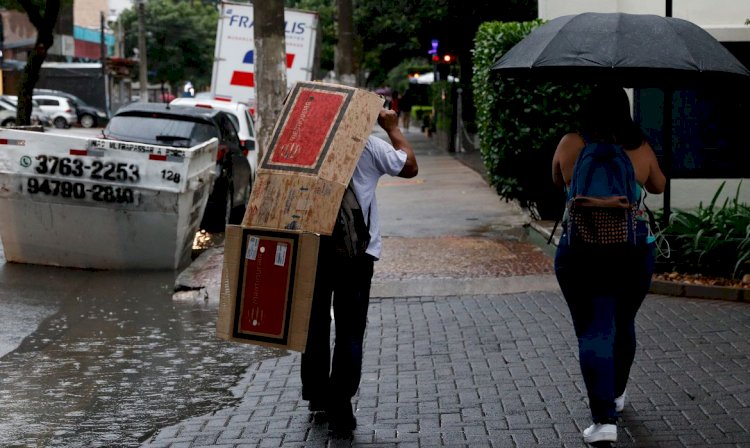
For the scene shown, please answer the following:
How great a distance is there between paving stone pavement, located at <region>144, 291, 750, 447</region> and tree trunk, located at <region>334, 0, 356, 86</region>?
19420 millimetres

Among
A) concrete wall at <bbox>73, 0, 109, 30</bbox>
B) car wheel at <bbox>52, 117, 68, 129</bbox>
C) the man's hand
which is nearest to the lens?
the man's hand

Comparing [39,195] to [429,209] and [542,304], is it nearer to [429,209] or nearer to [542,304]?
[542,304]

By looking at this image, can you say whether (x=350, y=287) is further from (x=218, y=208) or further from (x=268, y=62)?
(x=268, y=62)

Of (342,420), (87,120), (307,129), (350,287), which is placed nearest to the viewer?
(307,129)

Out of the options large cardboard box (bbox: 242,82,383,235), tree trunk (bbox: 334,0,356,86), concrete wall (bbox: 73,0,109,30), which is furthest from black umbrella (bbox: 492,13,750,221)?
concrete wall (bbox: 73,0,109,30)

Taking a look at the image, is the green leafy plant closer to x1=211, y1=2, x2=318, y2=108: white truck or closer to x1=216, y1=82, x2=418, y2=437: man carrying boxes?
x1=216, y1=82, x2=418, y2=437: man carrying boxes

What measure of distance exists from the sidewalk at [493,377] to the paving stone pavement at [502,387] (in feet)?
0.03

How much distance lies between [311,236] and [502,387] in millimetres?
1930

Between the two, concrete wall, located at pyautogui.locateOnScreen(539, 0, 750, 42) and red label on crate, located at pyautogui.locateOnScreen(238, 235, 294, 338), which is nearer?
red label on crate, located at pyautogui.locateOnScreen(238, 235, 294, 338)

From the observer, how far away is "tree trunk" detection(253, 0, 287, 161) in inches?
610

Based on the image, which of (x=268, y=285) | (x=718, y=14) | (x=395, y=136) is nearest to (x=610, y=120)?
(x=395, y=136)

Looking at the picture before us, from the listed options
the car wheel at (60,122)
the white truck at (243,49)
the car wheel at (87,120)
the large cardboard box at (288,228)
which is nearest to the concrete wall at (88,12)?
the car wheel at (87,120)

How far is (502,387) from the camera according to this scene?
22.5ft

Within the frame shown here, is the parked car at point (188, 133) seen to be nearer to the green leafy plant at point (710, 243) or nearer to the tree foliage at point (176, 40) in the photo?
the green leafy plant at point (710, 243)
